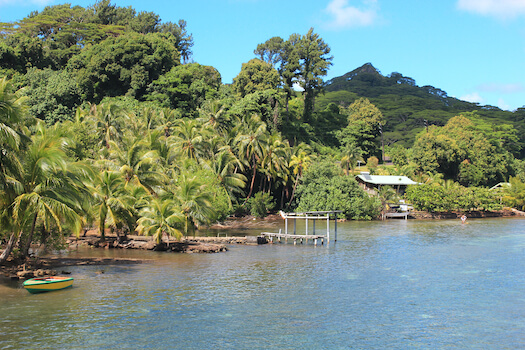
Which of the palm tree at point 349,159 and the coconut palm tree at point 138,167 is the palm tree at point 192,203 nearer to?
the coconut palm tree at point 138,167

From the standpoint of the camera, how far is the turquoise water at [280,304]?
18688 mm

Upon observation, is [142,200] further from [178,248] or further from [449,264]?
[449,264]

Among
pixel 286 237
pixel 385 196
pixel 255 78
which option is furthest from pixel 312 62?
pixel 286 237

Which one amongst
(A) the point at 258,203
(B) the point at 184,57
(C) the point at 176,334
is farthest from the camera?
(B) the point at 184,57

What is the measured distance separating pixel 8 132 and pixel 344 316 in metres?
16.5

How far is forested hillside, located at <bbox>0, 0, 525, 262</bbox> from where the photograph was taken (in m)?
25.1

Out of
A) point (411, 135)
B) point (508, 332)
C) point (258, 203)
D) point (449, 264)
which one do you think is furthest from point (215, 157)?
point (411, 135)

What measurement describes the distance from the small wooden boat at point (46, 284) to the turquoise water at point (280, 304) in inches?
11.9

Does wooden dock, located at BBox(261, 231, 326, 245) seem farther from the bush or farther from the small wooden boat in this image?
the small wooden boat

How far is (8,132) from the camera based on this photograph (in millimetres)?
20953

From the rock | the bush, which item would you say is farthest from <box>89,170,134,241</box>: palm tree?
the bush

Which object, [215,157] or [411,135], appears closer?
[215,157]

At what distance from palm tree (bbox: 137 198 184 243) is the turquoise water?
1853mm

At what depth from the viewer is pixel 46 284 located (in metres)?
23.5
